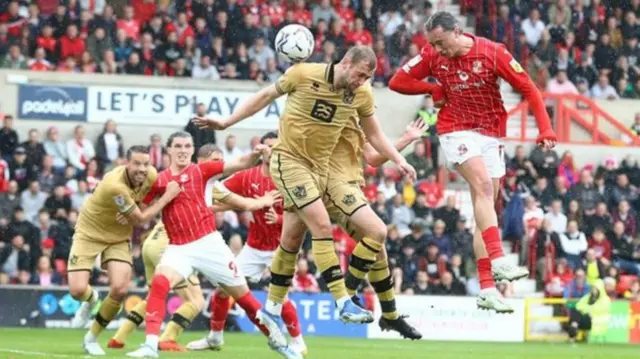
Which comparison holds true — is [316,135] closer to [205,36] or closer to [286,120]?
[286,120]

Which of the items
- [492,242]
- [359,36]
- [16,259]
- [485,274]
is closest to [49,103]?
[16,259]

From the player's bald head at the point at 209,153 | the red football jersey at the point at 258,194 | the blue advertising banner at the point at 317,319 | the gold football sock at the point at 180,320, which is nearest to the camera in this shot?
the player's bald head at the point at 209,153

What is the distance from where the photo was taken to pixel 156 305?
1480cm

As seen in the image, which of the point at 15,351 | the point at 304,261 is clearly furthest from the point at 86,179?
the point at 15,351

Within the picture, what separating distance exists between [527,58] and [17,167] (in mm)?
11797

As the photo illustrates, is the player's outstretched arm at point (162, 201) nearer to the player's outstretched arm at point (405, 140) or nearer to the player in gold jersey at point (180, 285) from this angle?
the player in gold jersey at point (180, 285)

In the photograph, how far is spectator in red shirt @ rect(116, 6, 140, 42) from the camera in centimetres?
2917

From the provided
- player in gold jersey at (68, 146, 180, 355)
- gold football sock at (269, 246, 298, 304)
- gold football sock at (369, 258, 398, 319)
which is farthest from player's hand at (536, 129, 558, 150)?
player in gold jersey at (68, 146, 180, 355)

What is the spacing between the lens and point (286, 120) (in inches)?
562

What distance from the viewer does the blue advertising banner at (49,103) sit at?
2858cm

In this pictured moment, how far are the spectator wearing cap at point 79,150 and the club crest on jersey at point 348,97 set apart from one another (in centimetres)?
1318

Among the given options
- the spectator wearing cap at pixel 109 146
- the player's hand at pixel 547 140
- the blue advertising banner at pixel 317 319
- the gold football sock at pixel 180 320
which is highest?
the player's hand at pixel 547 140

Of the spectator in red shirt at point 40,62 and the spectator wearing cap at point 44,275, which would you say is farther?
the spectator in red shirt at point 40,62

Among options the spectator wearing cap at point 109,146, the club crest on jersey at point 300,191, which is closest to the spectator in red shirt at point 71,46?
the spectator wearing cap at point 109,146
